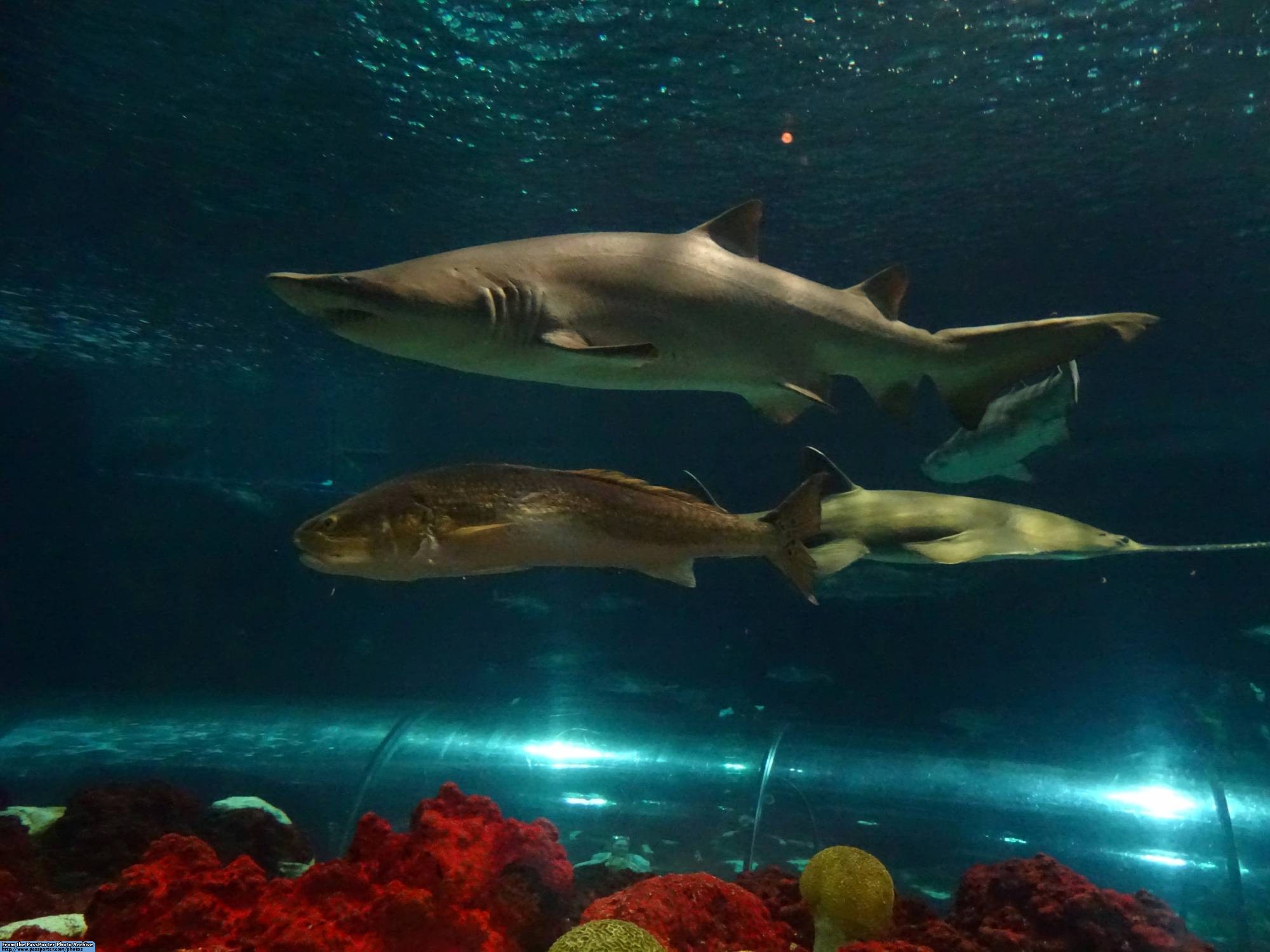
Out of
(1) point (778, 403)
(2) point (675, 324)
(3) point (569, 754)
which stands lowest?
(3) point (569, 754)

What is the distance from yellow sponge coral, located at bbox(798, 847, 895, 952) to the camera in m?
3.83

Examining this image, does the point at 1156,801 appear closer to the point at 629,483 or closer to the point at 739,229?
the point at 739,229

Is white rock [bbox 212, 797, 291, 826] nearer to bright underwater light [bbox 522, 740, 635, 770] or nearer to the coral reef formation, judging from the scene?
the coral reef formation

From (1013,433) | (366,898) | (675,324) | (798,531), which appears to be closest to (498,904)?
(366,898)

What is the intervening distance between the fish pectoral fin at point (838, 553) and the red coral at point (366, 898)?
7.61ft

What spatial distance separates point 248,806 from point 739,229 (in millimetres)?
5739

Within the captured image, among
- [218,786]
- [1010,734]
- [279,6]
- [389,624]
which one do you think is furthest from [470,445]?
[1010,734]

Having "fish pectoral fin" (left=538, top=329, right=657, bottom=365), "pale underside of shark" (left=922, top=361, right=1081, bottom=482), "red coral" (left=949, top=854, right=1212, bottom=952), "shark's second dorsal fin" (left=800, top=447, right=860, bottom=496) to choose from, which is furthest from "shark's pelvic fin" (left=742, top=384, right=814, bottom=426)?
"red coral" (left=949, top=854, right=1212, bottom=952)

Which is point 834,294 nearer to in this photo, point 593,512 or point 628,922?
point 593,512

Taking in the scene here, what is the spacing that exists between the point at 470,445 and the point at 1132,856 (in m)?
13.2

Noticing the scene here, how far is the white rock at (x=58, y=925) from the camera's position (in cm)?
334

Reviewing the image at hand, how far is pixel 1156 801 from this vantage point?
10383mm

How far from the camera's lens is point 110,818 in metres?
5.27

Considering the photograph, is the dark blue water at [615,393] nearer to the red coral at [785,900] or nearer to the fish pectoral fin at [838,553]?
the fish pectoral fin at [838,553]
